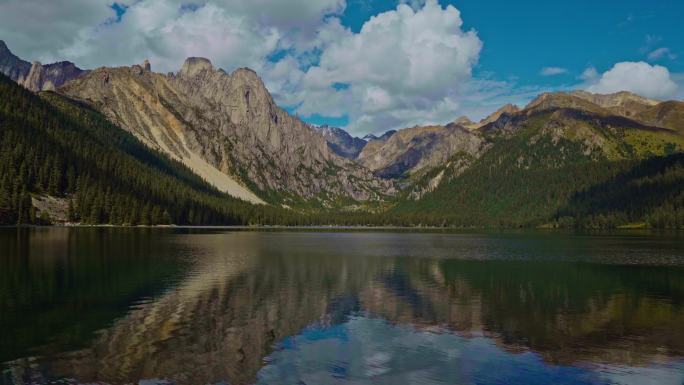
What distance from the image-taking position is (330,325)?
1599 inches

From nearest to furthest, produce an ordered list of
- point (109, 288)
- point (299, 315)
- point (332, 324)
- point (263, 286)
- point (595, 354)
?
point (595, 354), point (332, 324), point (299, 315), point (109, 288), point (263, 286)

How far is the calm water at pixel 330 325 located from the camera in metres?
28.2

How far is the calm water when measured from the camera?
92.4 feet

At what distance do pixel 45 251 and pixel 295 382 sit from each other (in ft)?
262

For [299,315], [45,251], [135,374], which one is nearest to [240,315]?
[299,315]

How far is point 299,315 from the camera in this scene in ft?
145

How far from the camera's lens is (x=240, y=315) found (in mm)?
43094

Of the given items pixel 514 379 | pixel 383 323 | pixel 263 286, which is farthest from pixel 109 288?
pixel 514 379

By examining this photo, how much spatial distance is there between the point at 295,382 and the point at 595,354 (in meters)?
19.3

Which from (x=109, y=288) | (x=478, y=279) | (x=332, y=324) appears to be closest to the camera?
(x=332, y=324)

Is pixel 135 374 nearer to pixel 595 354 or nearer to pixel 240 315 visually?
pixel 240 315

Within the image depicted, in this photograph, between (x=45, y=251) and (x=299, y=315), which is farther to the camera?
(x=45, y=251)

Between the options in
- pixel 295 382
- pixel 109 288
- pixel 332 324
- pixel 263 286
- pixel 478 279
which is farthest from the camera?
pixel 478 279

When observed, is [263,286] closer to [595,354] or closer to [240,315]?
[240,315]
